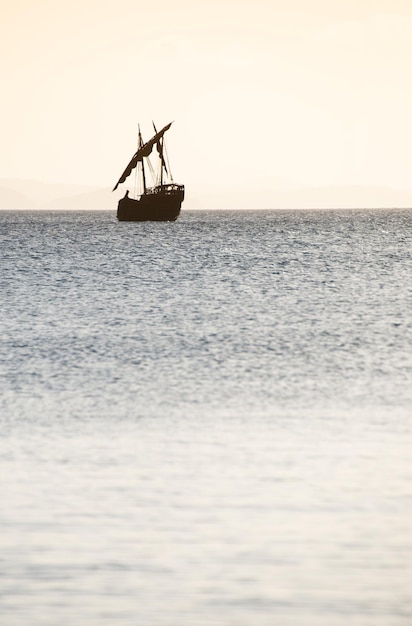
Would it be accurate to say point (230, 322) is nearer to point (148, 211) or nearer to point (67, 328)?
point (67, 328)

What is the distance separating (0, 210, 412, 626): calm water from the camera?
29.7 feet

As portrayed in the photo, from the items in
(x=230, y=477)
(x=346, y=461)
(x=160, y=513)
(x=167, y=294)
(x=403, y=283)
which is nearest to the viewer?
(x=160, y=513)

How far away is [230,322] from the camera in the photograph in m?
34.7

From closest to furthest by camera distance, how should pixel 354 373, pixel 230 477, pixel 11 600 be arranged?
pixel 11 600, pixel 230 477, pixel 354 373

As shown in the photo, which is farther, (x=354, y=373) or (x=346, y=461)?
(x=354, y=373)

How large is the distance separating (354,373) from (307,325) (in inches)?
422
